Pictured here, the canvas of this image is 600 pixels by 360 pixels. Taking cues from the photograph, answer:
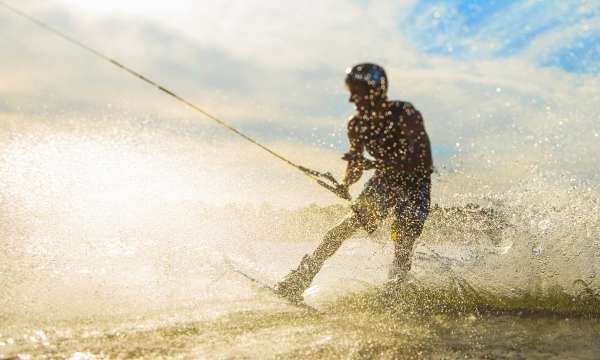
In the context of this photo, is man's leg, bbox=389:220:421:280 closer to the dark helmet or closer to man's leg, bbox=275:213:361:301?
man's leg, bbox=275:213:361:301

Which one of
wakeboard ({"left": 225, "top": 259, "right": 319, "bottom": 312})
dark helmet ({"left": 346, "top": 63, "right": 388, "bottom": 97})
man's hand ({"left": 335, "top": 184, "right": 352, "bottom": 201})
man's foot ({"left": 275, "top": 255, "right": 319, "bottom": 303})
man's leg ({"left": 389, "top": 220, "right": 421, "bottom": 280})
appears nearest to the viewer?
wakeboard ({"left": 225, "top": 259, "right": 319, "bottom": 312})

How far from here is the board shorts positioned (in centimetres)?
511

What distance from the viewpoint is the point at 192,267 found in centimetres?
645

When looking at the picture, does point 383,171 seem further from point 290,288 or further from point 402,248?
point 290,288

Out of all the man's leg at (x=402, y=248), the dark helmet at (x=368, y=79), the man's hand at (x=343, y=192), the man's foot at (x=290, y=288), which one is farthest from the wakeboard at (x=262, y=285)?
the dark helmet at (x=368, y=79)

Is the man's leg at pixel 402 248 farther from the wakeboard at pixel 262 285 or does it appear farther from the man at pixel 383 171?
the wakeboard at pixel 262 285

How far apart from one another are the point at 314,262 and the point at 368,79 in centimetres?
199

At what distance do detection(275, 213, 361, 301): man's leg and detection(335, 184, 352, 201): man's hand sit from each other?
28cm

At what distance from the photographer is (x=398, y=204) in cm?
517

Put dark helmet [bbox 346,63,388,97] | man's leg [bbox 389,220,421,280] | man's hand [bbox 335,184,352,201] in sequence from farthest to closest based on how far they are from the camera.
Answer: man's hand [bbox 335,184,352,201]
man's leg [bbox 389,220,421,280]
dark helmet [bbox 346,63,388,97]

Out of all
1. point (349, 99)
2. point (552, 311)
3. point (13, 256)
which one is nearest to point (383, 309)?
point (552, 311)

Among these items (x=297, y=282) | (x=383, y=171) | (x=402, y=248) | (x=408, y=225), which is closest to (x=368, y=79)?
(x=383, y=171)

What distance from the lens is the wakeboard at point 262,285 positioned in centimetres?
453

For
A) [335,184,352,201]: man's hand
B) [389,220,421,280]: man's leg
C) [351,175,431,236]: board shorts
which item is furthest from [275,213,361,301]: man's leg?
[389,220,421,280]: man's leg
